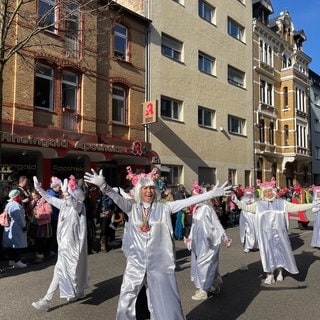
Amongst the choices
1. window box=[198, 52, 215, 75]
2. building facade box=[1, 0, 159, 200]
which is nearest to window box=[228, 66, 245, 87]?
window box=[198, 52, 215, 75]

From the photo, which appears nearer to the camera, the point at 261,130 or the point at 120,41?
the point at 120,41

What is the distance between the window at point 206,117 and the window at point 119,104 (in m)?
5.78

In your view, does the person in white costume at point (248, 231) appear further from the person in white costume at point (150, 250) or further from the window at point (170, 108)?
the window at point (170, 108)

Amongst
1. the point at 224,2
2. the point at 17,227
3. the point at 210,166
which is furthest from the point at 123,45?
the point at 17,227

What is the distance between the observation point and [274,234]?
7922 mm

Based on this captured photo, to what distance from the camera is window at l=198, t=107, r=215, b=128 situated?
23.5 metres

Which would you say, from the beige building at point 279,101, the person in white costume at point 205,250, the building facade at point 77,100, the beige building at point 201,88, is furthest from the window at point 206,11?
the person in white costume at point 205,250

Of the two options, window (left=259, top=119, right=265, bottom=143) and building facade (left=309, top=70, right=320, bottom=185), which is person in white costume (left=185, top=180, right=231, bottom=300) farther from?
building facade (left=309, top=70, right=320, bottom=185)

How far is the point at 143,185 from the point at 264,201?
383 cm

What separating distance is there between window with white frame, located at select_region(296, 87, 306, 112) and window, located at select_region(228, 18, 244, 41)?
7676mm

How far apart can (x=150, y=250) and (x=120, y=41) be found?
51.2ft

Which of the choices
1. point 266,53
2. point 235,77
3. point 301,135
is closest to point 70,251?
point 235,77

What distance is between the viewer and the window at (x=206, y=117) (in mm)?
23547

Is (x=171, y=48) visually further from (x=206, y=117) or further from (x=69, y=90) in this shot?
(x=69, y=90)
